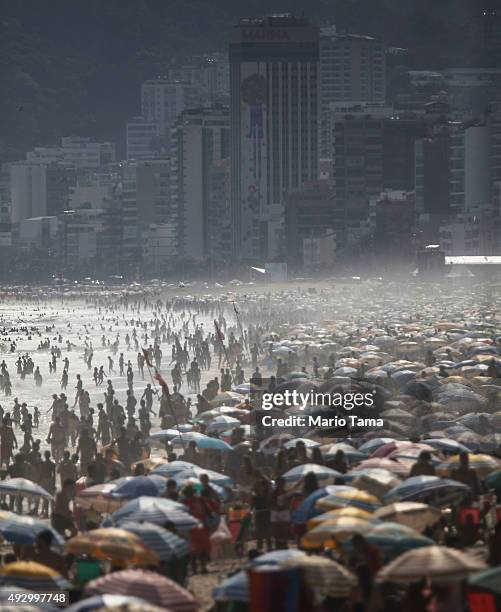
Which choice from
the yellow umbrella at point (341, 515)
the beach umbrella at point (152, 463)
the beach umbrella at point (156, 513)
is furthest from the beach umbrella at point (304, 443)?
the yellow umbrella at point (341, 515)

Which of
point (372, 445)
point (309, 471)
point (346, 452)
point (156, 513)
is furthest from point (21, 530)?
point (372, 445)

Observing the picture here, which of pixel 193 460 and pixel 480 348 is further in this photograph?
pixel 480 348

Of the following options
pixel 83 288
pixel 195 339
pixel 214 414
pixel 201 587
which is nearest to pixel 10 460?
pixel 214 414

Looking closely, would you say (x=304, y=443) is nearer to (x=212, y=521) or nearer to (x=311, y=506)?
(x=212, y=521)

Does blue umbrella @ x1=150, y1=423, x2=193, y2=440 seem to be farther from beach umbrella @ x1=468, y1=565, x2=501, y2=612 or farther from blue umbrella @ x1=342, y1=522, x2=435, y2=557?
beach umbrella @ x1=468, y1=565, x2=501, y2=612

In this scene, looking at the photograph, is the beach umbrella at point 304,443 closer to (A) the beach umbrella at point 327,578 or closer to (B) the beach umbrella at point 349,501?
(B) the beach umbrella at point 349,501

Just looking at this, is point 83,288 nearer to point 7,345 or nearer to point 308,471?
point 7,345

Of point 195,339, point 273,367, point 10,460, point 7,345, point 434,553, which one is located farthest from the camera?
point 7,345

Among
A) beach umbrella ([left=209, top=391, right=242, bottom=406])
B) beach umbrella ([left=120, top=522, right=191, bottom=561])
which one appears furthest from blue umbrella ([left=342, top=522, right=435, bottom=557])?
beach umbrella ([left=209, top=391, right=242, bottom=406])
